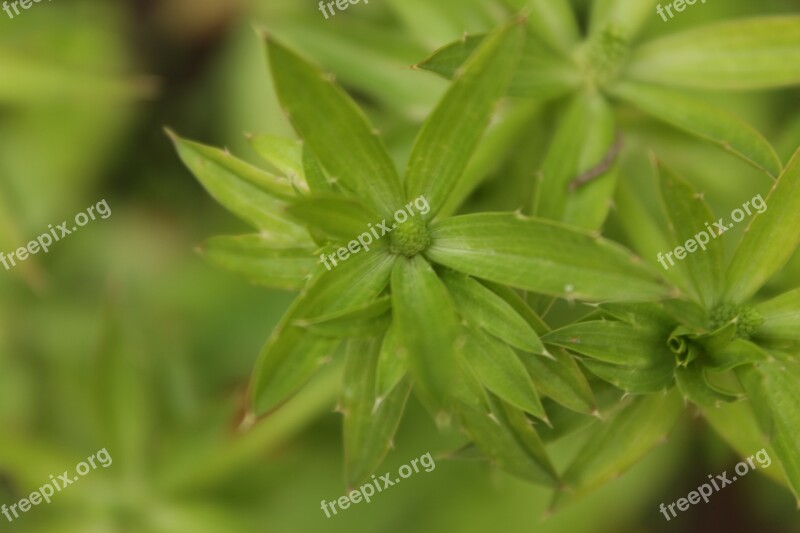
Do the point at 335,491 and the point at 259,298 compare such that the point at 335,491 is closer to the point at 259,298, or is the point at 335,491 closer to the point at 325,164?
the point at 259,298

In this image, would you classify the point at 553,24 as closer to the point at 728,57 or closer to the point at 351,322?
the point at 728,57

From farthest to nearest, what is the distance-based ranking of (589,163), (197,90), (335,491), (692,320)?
(197,90), (335,491), (589,163), (692,320)

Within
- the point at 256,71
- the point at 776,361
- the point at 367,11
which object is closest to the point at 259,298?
the point at 256,71

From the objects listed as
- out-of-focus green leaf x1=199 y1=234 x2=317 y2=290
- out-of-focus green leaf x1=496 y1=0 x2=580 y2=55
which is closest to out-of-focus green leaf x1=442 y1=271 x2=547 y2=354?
out-of-focus green leaf x1=199 y1=234 x2=317 y2=290

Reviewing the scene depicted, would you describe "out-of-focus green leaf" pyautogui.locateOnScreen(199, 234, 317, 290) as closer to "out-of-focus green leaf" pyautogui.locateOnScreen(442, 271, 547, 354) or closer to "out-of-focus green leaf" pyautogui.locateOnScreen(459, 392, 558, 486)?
"out-of-focus green leaf" pyautogui.locateOnScreen(442, 271, 547, 354)

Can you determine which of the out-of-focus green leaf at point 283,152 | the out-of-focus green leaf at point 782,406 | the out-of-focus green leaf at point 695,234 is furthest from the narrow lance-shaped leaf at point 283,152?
the out-of-focus green leaf at point 782,406
